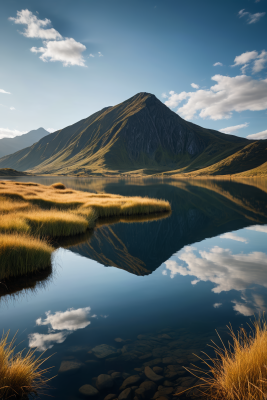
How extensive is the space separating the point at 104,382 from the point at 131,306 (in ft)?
13.6

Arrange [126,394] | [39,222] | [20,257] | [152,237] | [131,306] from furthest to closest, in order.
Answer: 1. [152,237]
2. [39,222]
3. [20,257]
4. [131,306]
5. [126,394]

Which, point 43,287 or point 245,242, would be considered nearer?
point 43,287

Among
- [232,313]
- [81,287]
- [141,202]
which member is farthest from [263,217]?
[81,287]

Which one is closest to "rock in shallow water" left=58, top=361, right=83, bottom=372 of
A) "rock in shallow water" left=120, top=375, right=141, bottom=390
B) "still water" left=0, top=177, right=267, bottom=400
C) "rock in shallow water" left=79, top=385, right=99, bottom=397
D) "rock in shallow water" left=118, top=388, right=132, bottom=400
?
"still water" left=0, top=177, right=267, bottom=400

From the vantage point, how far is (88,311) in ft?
30.2

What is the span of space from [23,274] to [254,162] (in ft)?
717

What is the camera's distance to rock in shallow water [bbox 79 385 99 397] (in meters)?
5.30

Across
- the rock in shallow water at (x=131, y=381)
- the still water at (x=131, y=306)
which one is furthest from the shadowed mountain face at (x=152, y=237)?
the rock in shallow water at (x=131, y=381)

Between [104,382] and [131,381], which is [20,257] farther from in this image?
[131,381]

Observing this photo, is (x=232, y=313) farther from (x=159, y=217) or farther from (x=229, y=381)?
(x=159, y=217)

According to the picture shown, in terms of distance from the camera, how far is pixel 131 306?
972cm

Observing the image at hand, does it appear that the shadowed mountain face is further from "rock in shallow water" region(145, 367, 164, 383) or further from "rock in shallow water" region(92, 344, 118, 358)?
"rock in shallow water" region(145, 367, 164, 383)

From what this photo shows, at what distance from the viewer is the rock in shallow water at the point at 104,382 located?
5.51 m

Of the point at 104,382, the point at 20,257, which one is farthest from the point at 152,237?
the point at 104,382
